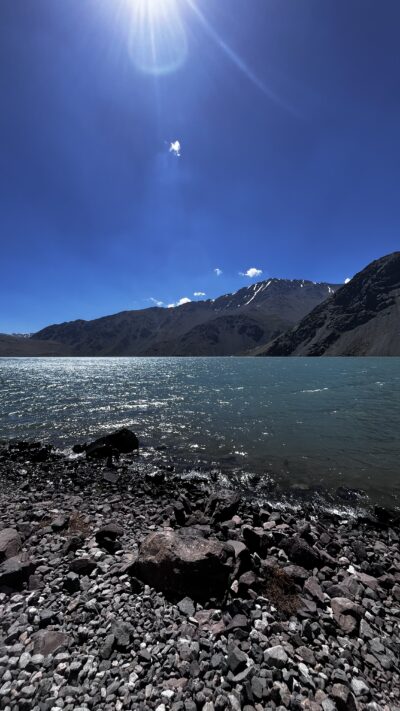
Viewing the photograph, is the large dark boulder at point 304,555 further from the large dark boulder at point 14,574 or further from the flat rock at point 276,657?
the large dark boulder at point 14,574

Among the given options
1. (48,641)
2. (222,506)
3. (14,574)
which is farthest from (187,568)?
(222,506)

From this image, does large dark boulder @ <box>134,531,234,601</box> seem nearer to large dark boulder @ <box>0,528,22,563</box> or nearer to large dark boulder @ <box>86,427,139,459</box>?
large dark boulder @ <box>0,528,22,563</box>

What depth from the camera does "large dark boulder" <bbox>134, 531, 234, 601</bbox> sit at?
8.06m

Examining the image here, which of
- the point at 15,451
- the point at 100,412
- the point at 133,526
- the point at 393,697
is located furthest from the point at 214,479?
the point at 100,412

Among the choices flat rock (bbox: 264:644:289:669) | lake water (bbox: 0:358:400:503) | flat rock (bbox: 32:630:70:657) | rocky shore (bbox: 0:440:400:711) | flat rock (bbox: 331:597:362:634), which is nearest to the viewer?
rocky shore (bbox: 0:440:400:711)

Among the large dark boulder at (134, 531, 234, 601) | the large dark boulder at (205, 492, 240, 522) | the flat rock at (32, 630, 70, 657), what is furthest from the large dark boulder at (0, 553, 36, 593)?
the large dark boulder at (205, 492, 240, 522)

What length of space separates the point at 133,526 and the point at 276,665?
7.29 meters

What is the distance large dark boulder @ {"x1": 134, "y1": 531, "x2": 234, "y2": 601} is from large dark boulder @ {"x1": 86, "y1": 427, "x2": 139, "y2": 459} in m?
14.9

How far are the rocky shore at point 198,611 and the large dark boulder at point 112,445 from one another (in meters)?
9.13

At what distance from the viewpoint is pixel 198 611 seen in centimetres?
754

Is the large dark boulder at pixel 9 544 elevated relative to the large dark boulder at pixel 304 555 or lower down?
elevated

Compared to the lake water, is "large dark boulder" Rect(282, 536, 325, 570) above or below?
above

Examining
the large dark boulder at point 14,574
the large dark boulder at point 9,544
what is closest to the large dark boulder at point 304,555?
the large dark boulder at point 14,574

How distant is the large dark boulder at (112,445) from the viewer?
75.0 ft
